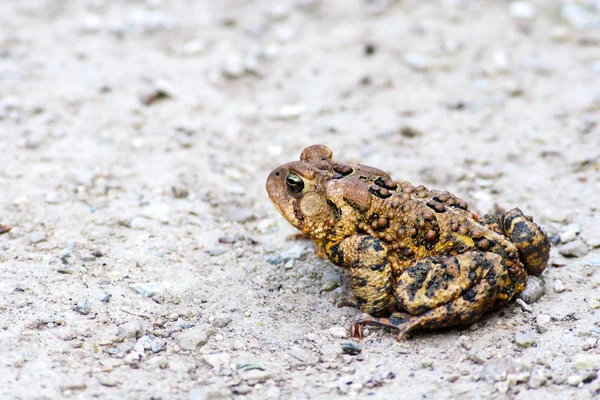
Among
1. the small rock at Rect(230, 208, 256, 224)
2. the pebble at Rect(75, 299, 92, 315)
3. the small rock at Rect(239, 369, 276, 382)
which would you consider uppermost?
the pebble at Rect(75, 299, 92, 315)

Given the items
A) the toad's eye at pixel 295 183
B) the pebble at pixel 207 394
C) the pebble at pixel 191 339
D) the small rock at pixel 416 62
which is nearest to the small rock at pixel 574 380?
the pebble at pixel 207 394

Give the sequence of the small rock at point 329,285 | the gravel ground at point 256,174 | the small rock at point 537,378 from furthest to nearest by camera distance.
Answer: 1. the small rock at point 329,285
2. the gravel ground at point 256,174
3. the small rock at point 537,378

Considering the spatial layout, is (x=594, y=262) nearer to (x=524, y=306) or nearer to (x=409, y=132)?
(x=524, y=306)

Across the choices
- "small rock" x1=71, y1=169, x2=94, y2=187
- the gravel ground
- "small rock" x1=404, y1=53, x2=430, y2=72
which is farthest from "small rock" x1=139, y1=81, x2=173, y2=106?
"small rock" x1=404, y1=53, x2=430, y2=72

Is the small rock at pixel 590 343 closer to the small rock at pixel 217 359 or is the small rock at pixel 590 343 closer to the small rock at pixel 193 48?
the small rock at pixel 217 359

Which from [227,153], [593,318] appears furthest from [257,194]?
[593,318]

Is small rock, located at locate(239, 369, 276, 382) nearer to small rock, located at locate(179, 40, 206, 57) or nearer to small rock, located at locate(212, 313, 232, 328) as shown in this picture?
small rock, located at locate(212, 313, 232, 328)

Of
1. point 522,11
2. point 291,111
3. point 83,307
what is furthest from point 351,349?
point 522,11
